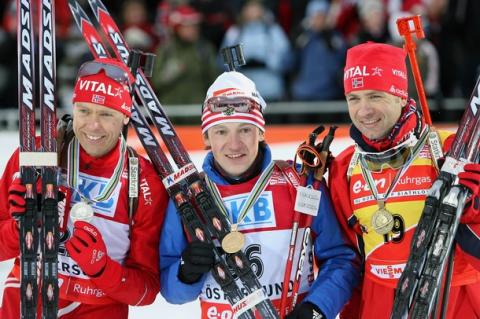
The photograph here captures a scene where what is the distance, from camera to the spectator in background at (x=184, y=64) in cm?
848

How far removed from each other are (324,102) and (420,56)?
891 mm

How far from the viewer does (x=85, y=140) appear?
398 centimetres

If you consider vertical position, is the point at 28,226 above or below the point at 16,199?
below

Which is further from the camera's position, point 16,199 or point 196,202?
point 196,202

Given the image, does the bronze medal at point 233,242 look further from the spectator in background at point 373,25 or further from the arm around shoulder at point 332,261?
the spectator in background at point 373,25

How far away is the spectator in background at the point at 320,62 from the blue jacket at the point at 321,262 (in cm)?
460

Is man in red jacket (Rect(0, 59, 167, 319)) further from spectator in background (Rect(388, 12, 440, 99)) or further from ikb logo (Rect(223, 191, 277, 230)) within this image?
spectator in background (Rect(388, 12, 440, 99))

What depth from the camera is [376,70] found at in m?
3.97

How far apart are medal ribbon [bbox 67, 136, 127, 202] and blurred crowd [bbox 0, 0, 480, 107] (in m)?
4.44

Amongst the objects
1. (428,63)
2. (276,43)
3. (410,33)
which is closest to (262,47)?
(276,43)

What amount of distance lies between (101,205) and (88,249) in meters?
0.28

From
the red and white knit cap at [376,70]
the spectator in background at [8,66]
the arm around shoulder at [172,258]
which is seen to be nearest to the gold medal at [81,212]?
the arm around shoulder at [172,258]

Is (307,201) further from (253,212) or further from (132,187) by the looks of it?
(132,187)

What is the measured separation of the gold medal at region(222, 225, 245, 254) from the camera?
3.91 metres
